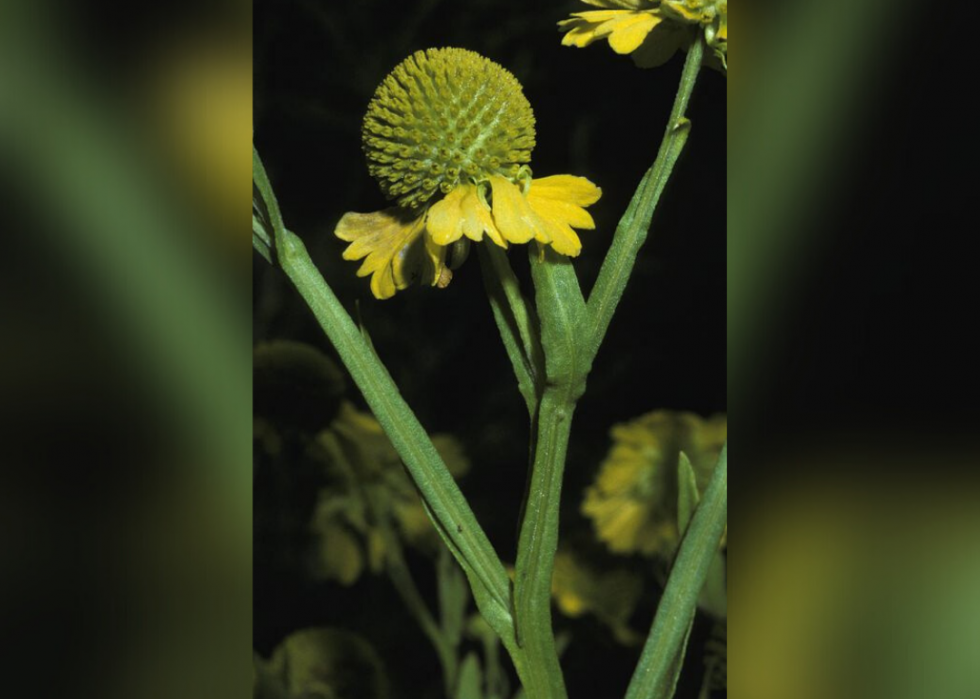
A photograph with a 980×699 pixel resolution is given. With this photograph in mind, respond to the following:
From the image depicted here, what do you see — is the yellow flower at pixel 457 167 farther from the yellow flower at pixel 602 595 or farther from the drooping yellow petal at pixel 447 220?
the yellow flower at pixel 602 595

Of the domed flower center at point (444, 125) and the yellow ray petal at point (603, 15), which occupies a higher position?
the yellow ray petal at point (603, 15)

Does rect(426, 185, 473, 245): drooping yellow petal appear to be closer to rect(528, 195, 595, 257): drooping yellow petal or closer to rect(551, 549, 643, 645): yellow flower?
rect(528, 195, 595, 257): drooping yellow petal

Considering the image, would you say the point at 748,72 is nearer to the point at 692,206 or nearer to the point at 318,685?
the point at 692,206


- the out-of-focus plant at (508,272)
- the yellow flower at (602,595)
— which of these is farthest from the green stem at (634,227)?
the yellow flower at (602,595)

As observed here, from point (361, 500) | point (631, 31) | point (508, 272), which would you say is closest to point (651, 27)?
point (631, 31)

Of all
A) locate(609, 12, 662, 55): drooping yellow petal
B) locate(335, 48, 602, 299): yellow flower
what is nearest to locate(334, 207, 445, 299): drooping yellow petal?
locate(335, 48, 602, 299): yellow flower

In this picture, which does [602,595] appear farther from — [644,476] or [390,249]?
[390,249]

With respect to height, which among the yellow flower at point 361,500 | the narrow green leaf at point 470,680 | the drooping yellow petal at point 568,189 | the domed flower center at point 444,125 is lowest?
the narrow green leaf at point 470,680
